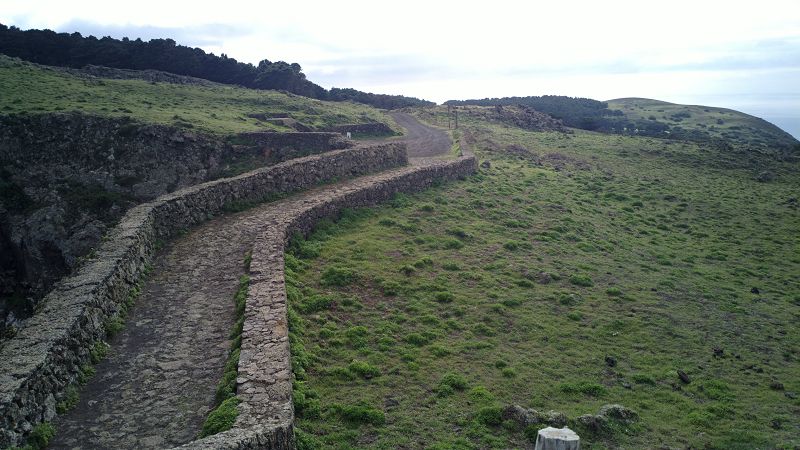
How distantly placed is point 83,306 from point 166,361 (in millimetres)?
1854

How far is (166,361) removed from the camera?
10945 mm

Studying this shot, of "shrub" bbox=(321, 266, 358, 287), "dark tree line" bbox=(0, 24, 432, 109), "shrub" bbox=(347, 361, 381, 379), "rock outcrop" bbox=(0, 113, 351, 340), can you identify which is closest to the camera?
"shrub" bbox=(347, 361, 381, 379)

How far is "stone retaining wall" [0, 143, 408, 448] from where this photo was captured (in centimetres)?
845

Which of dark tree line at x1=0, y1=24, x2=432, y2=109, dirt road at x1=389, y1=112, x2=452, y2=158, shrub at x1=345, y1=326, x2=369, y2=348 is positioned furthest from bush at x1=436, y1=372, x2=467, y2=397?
dark tree line at x1=0, y1=24, x2=432, y2=109

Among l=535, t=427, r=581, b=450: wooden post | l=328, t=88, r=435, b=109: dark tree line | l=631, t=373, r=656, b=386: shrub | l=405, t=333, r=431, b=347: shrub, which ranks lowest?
l=631, t=373, r=656, b=386: shrub

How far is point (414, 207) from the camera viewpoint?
81.8 feet

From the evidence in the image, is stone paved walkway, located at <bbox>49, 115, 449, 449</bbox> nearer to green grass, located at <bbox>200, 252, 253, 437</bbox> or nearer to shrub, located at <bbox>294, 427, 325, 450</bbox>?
green grass, located at <bbox>200, 252, 253, 437</bbox>

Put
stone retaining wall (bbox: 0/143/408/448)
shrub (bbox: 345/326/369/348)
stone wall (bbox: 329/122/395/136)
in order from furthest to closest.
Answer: stone wall (bbox: 329/122/395/136), shrub (bbox: 345/326/369/348), stone retaining wall (bbox: 0/143/408/448)

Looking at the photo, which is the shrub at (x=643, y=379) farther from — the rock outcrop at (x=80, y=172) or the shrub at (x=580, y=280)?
the rock outcrop at (x=80, y=172)

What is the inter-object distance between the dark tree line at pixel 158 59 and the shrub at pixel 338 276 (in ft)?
226

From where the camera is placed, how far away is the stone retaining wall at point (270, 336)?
8.20 metres

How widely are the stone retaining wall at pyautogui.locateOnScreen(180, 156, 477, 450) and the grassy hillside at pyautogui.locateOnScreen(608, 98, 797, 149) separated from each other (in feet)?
249

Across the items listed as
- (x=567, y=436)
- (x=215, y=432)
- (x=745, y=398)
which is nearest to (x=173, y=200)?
(x=215, y=432)

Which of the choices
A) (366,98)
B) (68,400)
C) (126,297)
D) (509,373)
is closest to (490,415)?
(509,373)
